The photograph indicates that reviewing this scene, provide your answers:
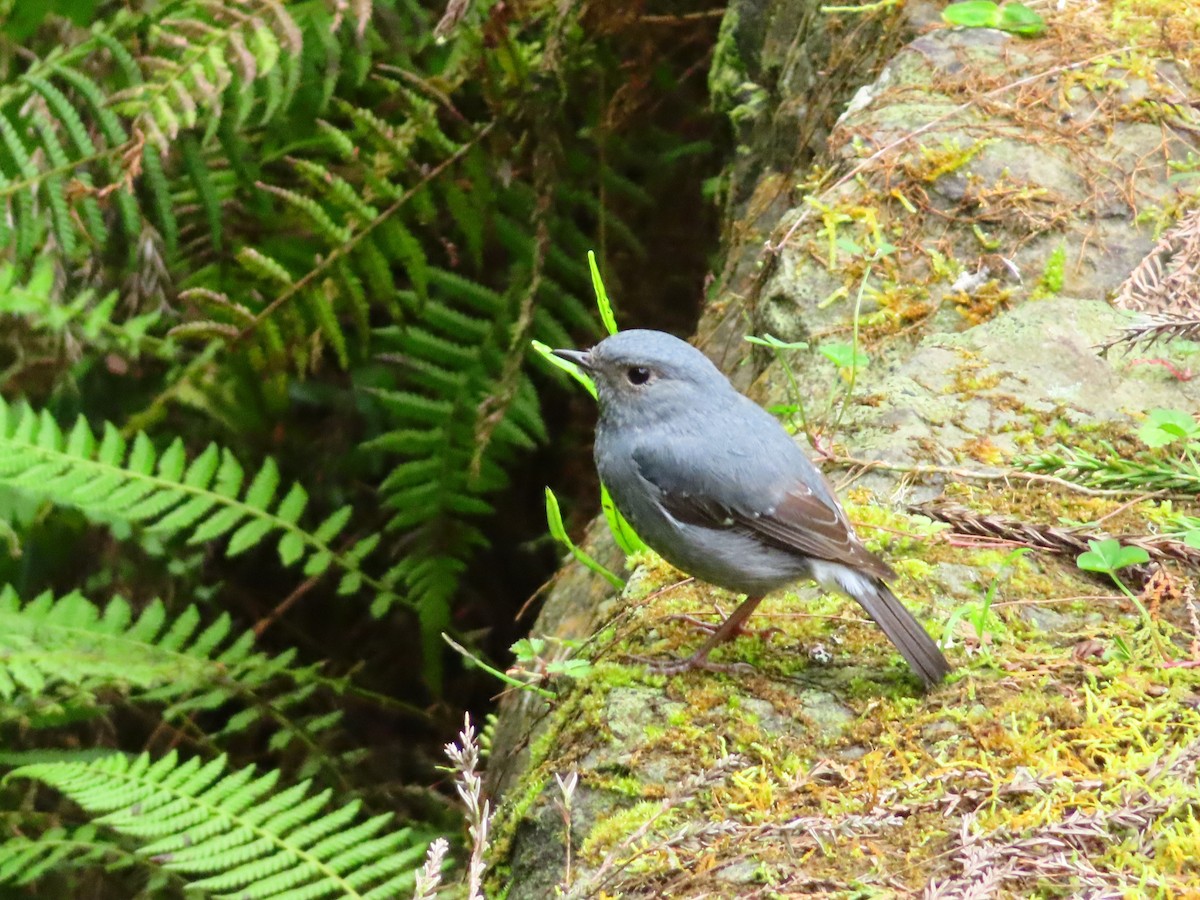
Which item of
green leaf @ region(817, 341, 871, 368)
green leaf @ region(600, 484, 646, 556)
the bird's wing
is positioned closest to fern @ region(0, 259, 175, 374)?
green leaf @ region(600, 484, 646, 556)

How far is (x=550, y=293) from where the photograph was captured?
511cm

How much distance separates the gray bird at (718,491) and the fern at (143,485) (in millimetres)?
1570

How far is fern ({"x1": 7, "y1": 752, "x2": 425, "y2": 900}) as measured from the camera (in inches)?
128

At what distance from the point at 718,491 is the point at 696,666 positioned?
548 mm

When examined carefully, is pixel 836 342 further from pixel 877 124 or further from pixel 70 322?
pixel 70 322

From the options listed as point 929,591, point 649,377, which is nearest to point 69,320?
point 649,377

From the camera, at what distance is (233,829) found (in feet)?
11.3

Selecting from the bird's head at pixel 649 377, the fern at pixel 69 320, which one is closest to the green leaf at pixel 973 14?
the bird's head at pixel 649 377

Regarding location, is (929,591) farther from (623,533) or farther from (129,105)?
(129,105)

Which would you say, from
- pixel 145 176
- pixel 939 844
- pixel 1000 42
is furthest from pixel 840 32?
pixel 939 844

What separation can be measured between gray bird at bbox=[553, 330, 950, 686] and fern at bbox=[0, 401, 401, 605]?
1570 millimetres

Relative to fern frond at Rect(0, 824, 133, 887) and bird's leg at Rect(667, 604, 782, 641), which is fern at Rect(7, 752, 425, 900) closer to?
fern frond at Rect(0, 824, 133, 887)

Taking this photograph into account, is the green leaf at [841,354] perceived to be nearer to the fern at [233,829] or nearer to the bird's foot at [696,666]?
the bird's foot at [696,666]

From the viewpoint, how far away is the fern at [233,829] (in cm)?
326
